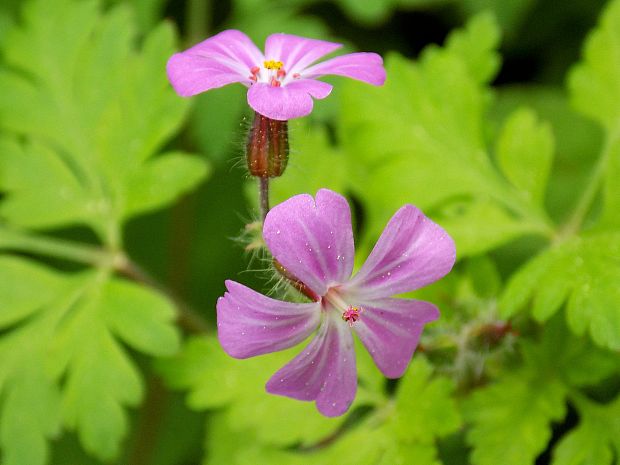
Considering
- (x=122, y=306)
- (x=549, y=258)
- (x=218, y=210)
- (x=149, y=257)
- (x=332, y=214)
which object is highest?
(x=332, y=214)

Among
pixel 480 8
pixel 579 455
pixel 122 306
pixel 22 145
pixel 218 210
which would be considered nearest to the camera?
pixel 579 455

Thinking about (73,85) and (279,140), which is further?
(73,85)

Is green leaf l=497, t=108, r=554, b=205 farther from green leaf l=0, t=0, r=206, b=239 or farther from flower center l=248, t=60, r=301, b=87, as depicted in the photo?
green leaf l=0, t=0, r=206, b=239

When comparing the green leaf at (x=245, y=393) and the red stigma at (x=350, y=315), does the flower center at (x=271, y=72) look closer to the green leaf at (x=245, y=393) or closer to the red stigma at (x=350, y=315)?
the red stigma at (x=350, y=315)

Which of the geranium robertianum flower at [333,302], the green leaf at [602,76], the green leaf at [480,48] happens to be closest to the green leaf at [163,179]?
the green leaf at [480,48]

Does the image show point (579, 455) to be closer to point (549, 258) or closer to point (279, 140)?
point (549, 258)

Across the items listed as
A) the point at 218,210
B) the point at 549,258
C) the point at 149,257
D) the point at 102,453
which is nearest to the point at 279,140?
the point at 549,258
